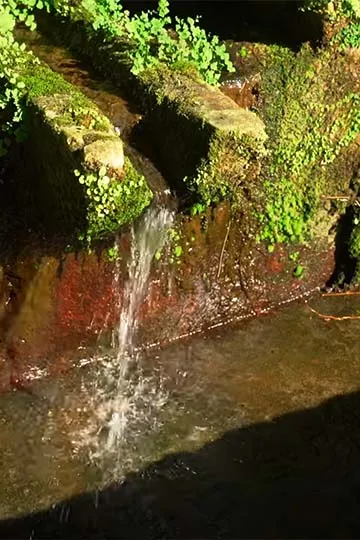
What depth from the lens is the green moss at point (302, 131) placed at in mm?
6301

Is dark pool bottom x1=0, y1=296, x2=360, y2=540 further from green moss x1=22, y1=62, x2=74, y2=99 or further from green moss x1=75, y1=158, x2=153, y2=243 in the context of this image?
green moss x1=22, y1=62, x2=74, y2=99

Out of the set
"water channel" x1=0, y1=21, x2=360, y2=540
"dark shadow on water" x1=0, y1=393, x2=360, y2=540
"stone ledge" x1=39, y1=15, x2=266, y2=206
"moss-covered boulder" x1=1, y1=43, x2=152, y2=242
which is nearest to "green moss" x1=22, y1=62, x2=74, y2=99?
"moss-covered boulder" x1=1, y1=43, x2=152, y2=242

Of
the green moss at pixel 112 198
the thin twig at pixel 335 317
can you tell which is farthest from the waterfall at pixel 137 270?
the thin twig at pixel 335 317

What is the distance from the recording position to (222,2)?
7.89 meters

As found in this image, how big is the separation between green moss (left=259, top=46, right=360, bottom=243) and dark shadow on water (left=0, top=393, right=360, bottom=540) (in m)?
1.67

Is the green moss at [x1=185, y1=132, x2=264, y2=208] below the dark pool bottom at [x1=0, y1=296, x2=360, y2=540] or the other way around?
the other way around

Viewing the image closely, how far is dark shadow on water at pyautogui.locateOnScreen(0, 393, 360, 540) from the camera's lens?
492 cm

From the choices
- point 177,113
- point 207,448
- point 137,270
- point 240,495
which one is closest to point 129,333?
point 137,270

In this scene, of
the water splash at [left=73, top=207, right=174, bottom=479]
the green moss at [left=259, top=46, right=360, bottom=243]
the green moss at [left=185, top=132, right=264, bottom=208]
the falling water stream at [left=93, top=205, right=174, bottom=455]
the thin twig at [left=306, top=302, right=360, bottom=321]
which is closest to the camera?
the green moss at [left=185, top=132, right=264, bottom=208]

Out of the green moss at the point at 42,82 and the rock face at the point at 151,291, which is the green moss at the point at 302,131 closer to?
the rock face at the point at 151,291

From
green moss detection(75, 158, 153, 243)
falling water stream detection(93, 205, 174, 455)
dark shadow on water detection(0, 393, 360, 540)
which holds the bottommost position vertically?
dark shadow on water detection(0, 393, 360, 540)

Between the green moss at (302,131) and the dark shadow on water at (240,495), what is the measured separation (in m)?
1.67

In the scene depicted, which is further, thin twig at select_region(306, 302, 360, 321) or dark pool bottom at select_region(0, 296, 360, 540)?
thin twig at select_region(306, 302, 360, 321)

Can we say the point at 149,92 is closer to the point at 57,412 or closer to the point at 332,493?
the point at 57,412
